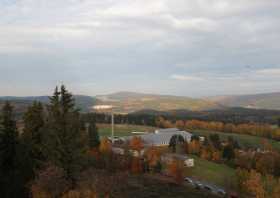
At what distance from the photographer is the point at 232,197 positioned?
60.1 metres

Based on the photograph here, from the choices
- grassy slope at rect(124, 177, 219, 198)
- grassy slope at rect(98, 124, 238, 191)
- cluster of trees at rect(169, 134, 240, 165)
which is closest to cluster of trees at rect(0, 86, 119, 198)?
grassy slope at rect(124, 177, 219, 198)

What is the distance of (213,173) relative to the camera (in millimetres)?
81562

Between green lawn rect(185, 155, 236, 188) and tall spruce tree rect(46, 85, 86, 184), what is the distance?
43.3m

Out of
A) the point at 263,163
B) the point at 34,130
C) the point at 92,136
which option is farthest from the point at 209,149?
the point at 34,130

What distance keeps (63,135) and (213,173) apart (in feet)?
181

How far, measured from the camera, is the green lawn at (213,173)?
2879 inches

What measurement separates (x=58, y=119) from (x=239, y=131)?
133 meters

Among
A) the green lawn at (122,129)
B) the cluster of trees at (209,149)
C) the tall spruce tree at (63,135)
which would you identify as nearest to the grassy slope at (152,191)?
the tall spruce tree at (63,135)

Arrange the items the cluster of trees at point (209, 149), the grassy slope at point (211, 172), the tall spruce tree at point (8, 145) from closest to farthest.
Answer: the tall spruce tree at point (8, 145)
the grassy slope at point (211, 172)
the cluster of trees at point (209, 149)

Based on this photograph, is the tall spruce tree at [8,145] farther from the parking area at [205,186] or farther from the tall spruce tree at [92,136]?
the tall spruce tree at [92,136]

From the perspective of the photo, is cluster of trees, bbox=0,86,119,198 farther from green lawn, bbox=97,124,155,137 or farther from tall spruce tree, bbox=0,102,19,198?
green lawn, bbox=97,124,155,137

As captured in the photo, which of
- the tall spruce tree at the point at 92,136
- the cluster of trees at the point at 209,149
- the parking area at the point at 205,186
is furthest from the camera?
the cluster of trees at the point at 209,149

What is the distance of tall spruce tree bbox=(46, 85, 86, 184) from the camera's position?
108 ft

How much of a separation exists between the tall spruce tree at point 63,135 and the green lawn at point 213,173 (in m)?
43.3
